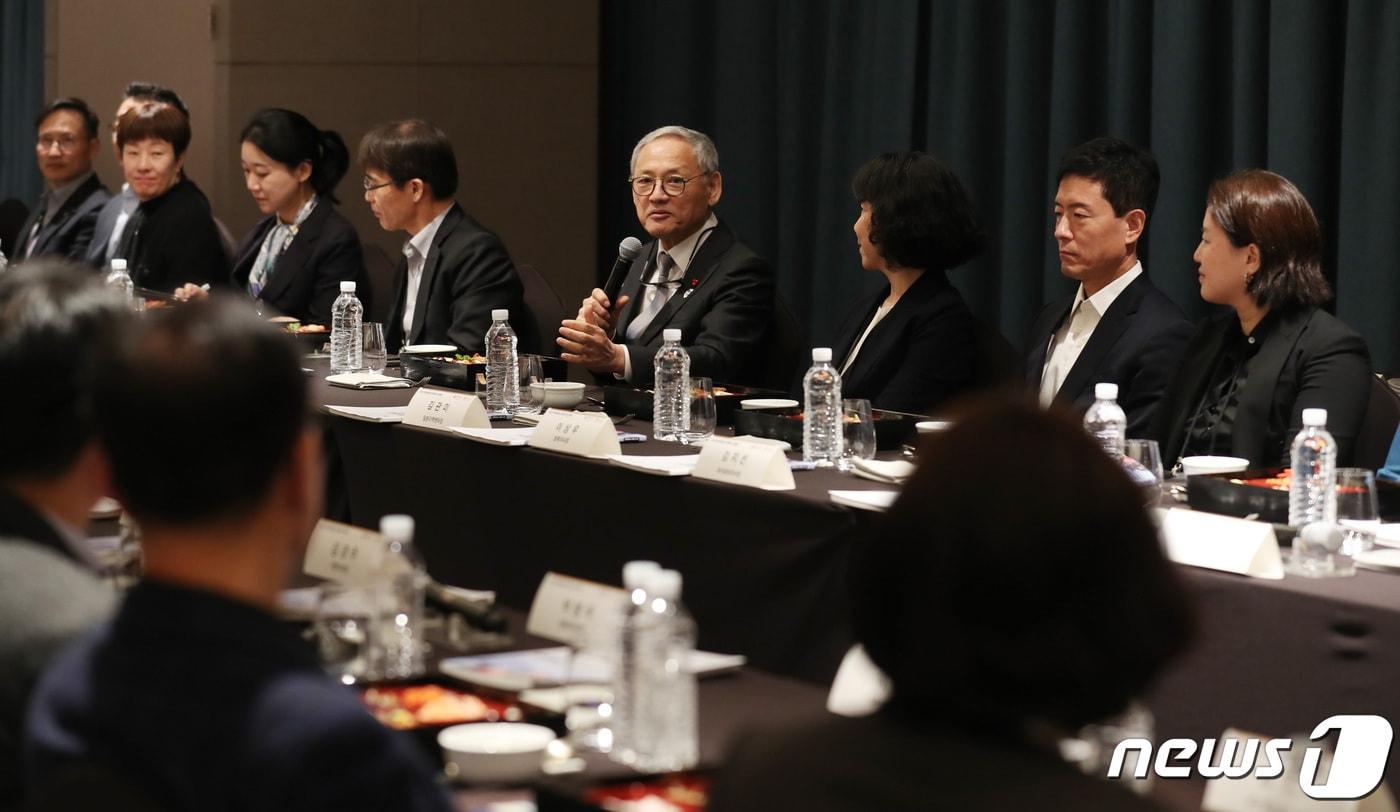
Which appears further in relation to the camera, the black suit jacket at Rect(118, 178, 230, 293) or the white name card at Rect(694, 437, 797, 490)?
the black suit jacket at Rect(118, 178, 230, 293)

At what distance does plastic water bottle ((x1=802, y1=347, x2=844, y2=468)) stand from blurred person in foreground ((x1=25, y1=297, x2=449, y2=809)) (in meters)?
2.12

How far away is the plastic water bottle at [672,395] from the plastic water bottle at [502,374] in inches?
13.2

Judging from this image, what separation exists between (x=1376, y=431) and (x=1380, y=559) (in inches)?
34.3

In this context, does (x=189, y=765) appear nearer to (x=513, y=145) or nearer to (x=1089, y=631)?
(x=1089, y=631)

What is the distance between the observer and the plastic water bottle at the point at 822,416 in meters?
3.22

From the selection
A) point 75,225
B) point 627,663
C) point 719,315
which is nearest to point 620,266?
point 719,315

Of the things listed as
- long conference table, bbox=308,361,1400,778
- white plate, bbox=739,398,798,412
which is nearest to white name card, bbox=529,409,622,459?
long conference table, bbox=308,361,1400,778

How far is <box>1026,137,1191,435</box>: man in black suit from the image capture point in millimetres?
3582

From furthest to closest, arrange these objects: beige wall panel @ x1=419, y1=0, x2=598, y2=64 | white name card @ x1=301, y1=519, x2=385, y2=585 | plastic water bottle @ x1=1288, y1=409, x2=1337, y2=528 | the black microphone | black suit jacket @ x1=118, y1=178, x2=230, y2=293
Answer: beige wall panel @ x1=419, y1=0, x2=598, y2=64
black suit jacket @ x1=118, y1=178, x2=230, y2=293
the black microphone
plastic water bottle @ x1=1288, y1=409, x2=1337, y2=528
white name card @ x1=301, y1=519, x2=385, y2=585

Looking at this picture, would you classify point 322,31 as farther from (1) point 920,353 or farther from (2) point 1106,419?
(2) point 1106,419

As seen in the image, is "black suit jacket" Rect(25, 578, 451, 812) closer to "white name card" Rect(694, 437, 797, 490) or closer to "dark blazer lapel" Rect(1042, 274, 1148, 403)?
"white name card" Rect(694, 437, 797, 490)

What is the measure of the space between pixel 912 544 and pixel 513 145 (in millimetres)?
6442

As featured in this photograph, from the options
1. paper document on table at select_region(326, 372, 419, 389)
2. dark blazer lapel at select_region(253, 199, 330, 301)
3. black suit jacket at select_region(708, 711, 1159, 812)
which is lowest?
paper document on table at select_region(326, 372, 419, 389)

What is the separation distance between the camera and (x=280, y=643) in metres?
1.10
